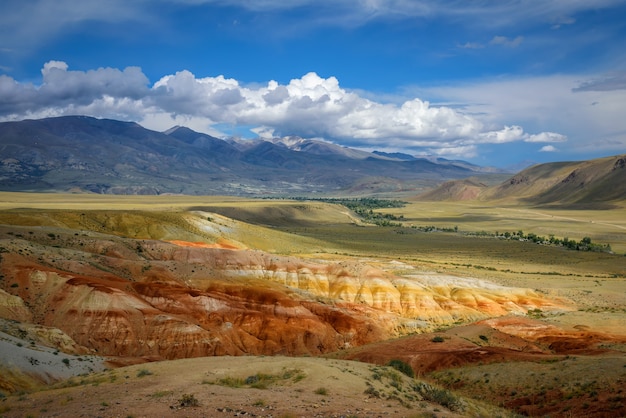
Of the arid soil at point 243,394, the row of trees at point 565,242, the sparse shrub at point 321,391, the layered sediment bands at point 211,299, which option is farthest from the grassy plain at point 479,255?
A: the layered sediment bands at point 211,299

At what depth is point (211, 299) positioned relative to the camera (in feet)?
156

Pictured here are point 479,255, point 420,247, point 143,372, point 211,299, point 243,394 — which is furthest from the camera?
point 420,247

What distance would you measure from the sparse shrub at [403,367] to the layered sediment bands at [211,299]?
13.7 metres

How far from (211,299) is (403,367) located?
21.1 metres

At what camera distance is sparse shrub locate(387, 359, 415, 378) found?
32594mm

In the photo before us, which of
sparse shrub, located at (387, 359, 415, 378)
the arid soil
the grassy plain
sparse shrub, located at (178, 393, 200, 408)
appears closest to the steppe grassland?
the grassy plain

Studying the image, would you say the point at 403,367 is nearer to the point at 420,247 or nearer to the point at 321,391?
the point at 321,391

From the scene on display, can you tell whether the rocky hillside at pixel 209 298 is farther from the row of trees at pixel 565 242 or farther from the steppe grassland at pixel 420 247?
the row of trees at pixel 565 242

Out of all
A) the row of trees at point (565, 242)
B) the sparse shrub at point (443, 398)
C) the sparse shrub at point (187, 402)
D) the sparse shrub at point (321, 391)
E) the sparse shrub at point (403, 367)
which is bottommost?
the sparse shrub at point (403, 367)

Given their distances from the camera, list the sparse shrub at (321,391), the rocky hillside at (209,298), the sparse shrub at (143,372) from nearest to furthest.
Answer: the sparse shrub at (321,391) < the sparse shrub at (143,372) < the rocky hillside at (209,298)

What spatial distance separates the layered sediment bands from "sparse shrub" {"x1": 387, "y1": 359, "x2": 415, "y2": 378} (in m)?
13.7

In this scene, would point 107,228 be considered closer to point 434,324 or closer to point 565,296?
point 434,324

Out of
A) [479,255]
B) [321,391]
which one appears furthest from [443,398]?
[479,255]

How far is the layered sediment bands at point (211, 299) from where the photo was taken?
38562mm
